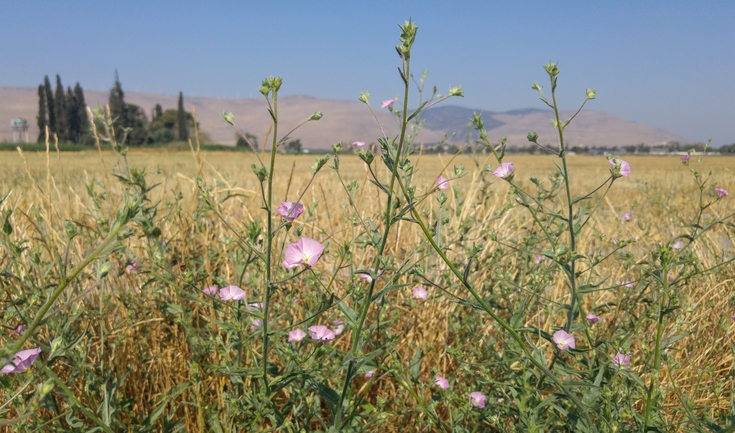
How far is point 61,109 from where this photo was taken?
49.6 metres

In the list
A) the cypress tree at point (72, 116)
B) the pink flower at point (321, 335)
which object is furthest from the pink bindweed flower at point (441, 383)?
the cypress tree at point (72, 116)

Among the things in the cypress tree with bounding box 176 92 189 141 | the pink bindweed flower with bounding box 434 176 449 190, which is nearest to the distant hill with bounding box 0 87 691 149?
the cypress tree with bounding box 176 92 189 141

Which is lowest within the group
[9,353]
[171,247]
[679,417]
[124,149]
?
[679,417]

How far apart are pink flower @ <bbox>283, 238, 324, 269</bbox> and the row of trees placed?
2027 inches

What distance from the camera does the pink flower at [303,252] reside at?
129 cm

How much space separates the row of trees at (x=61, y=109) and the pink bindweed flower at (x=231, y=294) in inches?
2018

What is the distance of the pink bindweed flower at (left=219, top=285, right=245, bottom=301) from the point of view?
4.63 ft

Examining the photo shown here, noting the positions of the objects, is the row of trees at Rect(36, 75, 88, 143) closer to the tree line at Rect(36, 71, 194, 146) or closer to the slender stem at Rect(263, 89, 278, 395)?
the tree line at Rect(36, 71, 194, 146)

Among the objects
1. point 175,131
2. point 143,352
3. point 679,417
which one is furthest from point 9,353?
point 175,131

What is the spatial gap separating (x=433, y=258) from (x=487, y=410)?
3.96 ft

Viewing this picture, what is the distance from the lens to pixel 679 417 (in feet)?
5.21

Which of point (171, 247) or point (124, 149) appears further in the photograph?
point (171, 247)

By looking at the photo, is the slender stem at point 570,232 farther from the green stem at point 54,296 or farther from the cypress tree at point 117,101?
the cypress tree at point 117,101

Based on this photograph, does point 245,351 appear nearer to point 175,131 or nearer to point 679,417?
point 679,417
